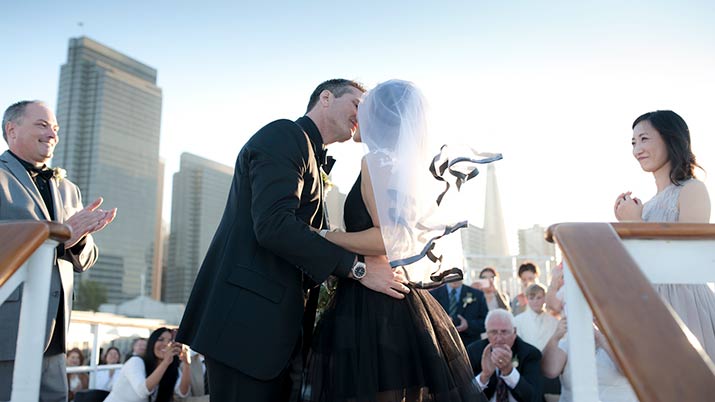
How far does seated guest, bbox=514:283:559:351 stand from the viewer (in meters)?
5.34

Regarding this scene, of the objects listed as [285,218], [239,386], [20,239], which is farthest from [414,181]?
[20,239]

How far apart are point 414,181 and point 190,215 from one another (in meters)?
90.9

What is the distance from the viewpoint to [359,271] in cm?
214

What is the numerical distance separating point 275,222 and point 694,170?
1842 millimetres

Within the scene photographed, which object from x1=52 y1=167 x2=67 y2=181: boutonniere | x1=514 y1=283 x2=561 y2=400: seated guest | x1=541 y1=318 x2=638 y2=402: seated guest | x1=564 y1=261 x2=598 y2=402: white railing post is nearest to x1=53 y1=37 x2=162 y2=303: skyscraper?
x1=514 y1=283 x2=561 y2=400: seated guest

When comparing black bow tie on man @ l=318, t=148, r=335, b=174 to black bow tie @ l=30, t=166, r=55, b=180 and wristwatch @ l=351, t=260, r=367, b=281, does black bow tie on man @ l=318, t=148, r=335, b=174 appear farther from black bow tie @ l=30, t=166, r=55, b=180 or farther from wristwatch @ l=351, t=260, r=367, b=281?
black bow tie @ l=30, t=166, r=55, b=180

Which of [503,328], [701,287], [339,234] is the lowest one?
[503,328]

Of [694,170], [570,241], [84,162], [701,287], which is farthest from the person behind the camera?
[84,162]

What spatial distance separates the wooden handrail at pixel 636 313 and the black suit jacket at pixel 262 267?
98 centimetres

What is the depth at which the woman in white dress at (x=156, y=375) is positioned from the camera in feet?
14.7

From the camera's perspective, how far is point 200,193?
9062 centimetres

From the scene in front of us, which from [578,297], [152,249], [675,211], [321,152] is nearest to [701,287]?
[675,211]

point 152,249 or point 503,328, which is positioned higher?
point 152,249

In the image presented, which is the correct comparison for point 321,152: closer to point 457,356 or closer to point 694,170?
point 457,356
